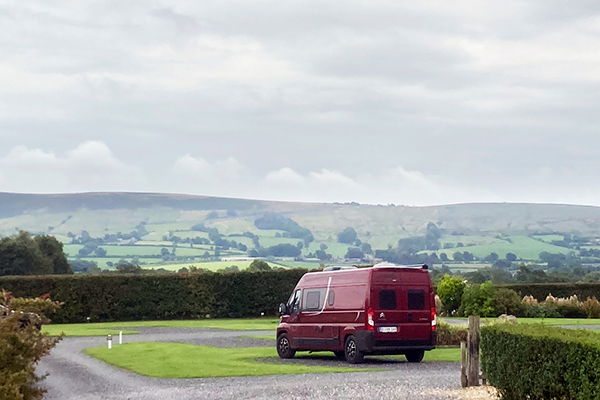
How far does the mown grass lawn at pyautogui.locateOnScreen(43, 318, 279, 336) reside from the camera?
44.5 meters

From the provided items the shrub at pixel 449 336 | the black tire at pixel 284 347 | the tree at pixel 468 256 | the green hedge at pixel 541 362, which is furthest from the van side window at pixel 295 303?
the tree at pixel 468 256

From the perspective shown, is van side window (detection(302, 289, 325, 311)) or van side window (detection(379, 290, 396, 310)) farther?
van side window (detection(302, 289, 325, 311))

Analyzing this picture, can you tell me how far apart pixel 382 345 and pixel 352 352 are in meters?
0.84

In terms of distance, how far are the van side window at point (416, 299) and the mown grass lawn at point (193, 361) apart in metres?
2.64

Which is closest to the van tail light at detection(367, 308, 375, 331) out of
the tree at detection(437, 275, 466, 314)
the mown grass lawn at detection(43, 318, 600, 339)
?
the mown grass lawn at detection(43, 318, 600, 339)

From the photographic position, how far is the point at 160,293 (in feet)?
183

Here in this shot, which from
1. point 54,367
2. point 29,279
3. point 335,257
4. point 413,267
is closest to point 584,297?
point 29,279

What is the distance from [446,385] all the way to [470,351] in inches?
37.2

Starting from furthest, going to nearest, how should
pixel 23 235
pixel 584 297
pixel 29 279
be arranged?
pixel 23 235, pixel 584 297, pixel 29 279

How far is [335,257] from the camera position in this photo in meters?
195

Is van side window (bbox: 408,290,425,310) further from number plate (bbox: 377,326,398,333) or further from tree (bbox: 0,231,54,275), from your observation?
tree (bbox: 0,231,54,275)

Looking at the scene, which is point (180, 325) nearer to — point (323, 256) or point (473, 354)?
point (473, 354)

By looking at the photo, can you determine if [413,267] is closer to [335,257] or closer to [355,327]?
[355,327]

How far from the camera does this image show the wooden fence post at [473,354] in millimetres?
21672
